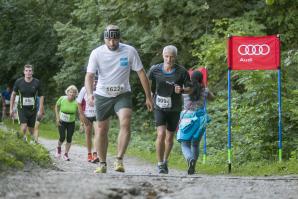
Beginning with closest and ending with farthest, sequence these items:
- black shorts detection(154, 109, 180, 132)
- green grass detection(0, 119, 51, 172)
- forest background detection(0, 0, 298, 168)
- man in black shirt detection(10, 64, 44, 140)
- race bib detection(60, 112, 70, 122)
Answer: green grass detection(0, 119, 51, 172) → black shorts detection(154, 109, 180, 132) → forest background detection(0, 0, 298, 168) → man in black shirt detection(10, 64, 44, 140) → race bib detection(60, 112, 70, 122)

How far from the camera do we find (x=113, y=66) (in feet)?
33.4

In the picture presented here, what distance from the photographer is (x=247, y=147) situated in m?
14.5

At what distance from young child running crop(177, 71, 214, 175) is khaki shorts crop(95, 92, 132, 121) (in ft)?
5.79

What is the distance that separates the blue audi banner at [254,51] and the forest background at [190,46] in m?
1.09

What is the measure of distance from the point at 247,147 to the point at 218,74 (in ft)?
24.5

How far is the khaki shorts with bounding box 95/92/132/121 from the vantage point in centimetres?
1020

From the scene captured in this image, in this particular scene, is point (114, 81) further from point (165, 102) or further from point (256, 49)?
point (256, 49)

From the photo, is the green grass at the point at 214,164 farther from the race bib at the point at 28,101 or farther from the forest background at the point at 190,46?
the race bib at the point at 28,101

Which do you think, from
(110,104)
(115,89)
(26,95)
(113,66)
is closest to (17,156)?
(110,104)

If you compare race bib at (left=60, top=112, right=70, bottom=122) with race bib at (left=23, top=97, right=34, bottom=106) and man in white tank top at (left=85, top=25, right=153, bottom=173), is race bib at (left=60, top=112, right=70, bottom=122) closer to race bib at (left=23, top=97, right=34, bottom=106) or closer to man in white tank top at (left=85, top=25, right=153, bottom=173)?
race bib at (left=23, top=97, right=34, bottom=106)

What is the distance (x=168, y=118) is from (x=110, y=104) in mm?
1582

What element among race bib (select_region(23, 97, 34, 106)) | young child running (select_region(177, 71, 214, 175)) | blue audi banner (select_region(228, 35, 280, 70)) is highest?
blue audi banner (select_region(228, 35, 280, 70))

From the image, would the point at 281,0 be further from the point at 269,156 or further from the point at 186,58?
the point at 186,58

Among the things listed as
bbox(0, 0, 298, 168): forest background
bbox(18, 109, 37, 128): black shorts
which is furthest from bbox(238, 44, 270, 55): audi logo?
bbox(18, 109, 37, 128): black shorts
